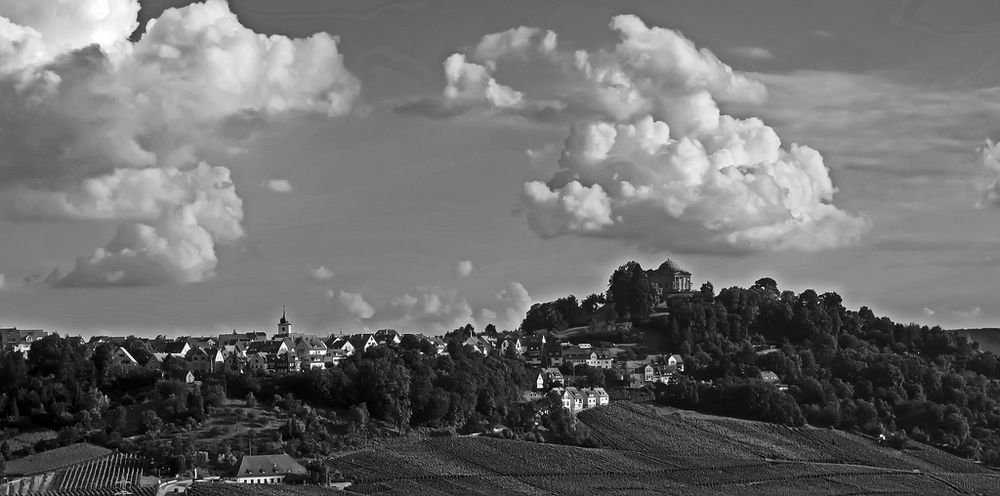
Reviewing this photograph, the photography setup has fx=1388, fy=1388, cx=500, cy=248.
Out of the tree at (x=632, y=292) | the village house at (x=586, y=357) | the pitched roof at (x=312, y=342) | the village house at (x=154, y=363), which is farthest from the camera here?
the tree at (x=632, y=292)

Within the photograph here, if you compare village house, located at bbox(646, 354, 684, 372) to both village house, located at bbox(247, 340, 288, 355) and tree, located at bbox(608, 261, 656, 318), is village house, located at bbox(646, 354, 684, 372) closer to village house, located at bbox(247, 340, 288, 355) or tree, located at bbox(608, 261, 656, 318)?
tree, located at bbox(608, 261, 656, 318)

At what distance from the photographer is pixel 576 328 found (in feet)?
444

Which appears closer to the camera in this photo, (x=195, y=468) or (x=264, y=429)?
(x=195, y=468)

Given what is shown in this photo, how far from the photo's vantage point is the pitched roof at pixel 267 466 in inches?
2861

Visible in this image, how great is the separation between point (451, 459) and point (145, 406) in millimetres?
19034

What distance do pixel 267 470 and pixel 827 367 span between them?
57.1m

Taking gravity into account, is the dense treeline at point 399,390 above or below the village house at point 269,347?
below

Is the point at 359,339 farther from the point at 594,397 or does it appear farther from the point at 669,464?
the point at 669,464

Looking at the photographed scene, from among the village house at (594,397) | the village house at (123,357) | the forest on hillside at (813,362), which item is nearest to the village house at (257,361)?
the village house at (123,357)

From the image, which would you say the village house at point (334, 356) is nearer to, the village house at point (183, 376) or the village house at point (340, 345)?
the village house at point (340, 345)

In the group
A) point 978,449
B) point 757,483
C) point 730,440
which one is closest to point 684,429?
point 730,440

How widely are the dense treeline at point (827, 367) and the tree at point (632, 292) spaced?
0.23m

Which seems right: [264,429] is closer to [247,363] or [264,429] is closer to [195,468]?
[195,468]

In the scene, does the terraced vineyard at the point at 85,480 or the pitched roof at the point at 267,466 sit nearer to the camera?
the terraced vineyard at the point at 85,480
